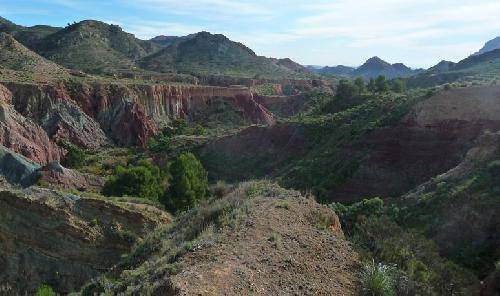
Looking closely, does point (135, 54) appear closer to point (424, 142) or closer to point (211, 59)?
point (211, 59)

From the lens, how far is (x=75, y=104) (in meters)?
60.5

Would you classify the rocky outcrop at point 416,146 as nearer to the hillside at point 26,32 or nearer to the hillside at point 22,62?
the hillside at point 22,62

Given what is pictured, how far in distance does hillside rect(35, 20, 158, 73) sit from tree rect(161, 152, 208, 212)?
61883mm

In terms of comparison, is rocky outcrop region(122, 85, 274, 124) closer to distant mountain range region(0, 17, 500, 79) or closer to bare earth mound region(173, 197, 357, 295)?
distant mountain range region(0, 17, 500, 79)

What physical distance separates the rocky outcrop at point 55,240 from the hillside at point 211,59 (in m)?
85.9

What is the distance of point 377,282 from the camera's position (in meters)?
9.88

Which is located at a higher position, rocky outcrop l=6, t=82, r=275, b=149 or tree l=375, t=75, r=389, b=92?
tree l=375, t=75, r=389, b=92

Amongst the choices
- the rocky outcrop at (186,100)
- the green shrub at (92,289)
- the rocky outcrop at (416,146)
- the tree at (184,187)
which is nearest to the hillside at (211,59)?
the rocky outcrop at (186,100)

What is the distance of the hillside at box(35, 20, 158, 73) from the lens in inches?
3954

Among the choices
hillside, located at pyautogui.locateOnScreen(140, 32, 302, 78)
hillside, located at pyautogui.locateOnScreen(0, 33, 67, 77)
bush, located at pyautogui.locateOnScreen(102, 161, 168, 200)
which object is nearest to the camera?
bush, located at pyautogui.locateOnScreen(102, 161, 168, 200)

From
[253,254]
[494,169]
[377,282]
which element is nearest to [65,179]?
[494,169]

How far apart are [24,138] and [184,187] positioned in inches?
818

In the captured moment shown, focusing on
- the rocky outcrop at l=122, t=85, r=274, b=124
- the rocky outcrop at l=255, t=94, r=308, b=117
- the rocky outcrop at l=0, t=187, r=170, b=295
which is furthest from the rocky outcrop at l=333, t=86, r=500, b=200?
the rocky outcrop at l=255, t=94, r=308, b=117

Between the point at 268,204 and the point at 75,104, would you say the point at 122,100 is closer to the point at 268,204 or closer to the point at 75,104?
the point at 75,104
